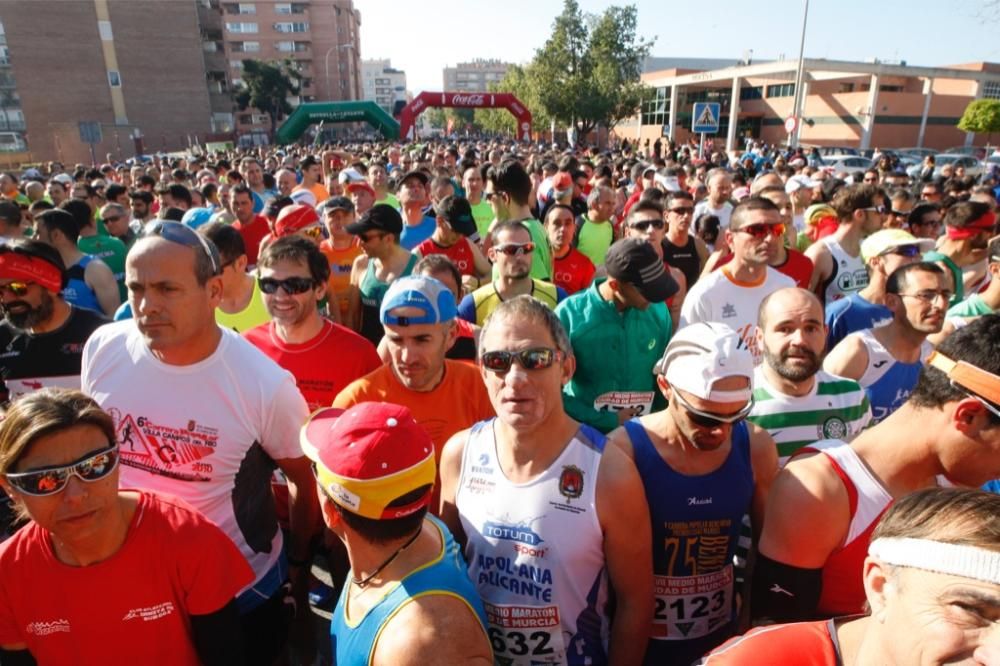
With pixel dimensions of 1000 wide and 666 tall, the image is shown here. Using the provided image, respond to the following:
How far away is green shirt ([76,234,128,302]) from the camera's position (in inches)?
243

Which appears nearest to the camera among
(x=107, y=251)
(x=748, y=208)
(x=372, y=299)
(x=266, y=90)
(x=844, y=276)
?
(x=748, y=208)

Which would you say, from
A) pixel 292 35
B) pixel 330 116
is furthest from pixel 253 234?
pixel 292 35

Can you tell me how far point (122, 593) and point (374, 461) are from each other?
98 centimetres

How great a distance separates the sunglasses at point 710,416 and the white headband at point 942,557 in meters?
0.80

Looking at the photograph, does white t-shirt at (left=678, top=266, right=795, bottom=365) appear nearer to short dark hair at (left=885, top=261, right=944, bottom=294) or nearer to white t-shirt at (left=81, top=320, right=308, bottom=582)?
short dark hair at (left=885, top=261, right=944, bottom=294)

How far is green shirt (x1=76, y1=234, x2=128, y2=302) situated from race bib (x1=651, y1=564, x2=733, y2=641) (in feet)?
20.3

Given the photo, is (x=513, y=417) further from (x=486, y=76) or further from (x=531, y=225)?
(x=486, y=76)

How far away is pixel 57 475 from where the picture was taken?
173cm

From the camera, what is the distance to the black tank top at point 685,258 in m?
5.73

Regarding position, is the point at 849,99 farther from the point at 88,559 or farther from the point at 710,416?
the point at 88,559

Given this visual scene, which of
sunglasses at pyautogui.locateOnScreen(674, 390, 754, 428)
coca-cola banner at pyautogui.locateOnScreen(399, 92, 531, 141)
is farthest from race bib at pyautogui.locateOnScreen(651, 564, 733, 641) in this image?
coca-cola banner at pyautogui.locateOnScreen(399, 92, 531, 141)

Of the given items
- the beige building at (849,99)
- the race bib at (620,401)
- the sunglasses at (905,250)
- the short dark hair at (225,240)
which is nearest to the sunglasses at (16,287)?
the short dark hair at (225,240)

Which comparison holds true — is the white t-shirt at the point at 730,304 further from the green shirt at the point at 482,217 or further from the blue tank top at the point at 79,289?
the blue tank top at the point at 79,289

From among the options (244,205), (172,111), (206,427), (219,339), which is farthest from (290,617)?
(172,111)
